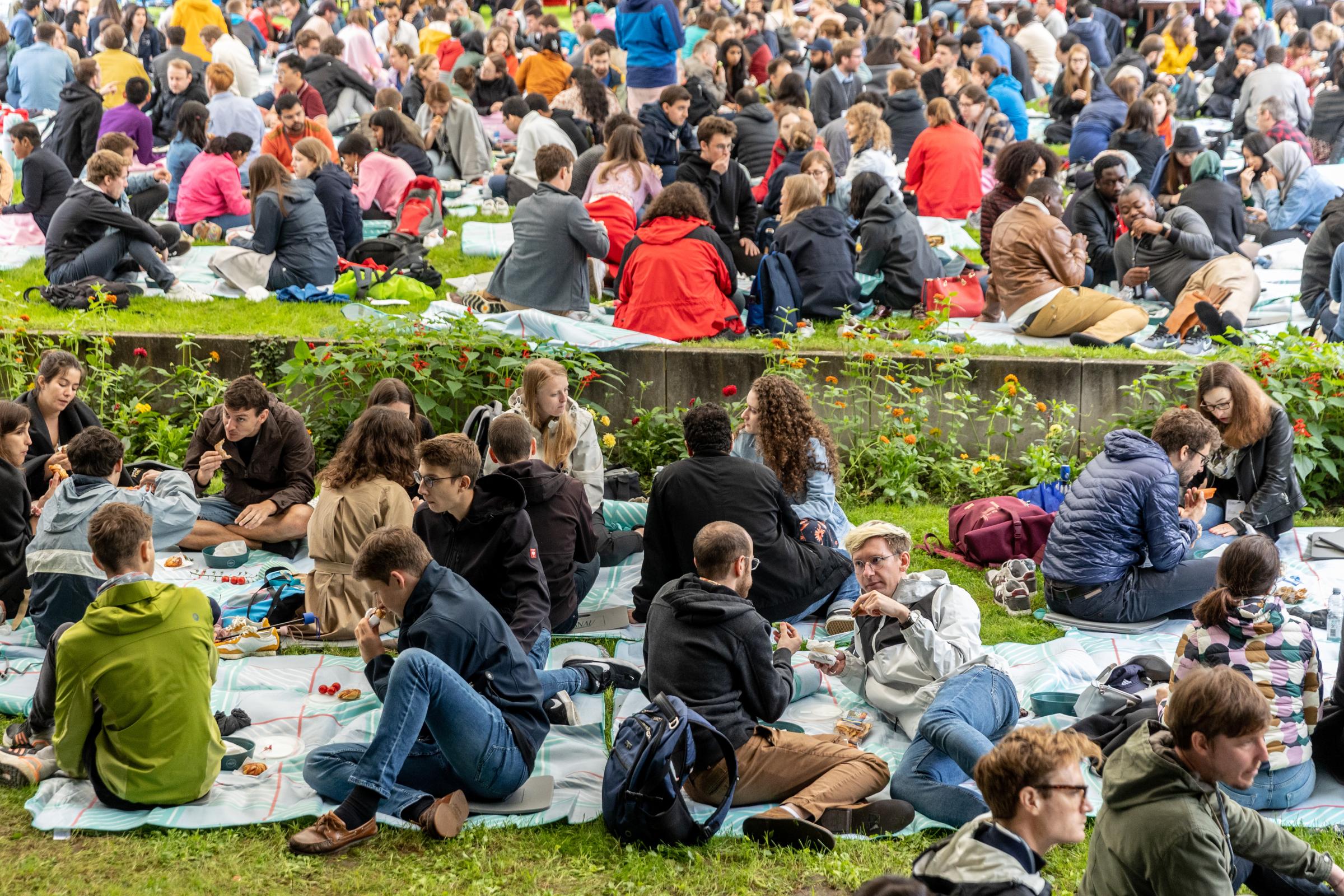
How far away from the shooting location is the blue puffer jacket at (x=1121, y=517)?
627cm

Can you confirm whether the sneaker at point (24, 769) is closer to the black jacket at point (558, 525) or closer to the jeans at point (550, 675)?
the jeans at point (550, 675)

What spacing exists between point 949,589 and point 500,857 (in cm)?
196

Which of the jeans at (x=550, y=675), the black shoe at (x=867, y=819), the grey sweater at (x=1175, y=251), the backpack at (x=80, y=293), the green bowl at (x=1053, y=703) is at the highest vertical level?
the backpack at (x=80, y=293)

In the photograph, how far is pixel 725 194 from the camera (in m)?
10.7

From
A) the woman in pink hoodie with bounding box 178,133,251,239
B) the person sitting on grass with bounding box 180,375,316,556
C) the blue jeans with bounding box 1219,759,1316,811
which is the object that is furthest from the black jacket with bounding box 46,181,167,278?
the blue jeans with bounding box 1219,759,1316,811

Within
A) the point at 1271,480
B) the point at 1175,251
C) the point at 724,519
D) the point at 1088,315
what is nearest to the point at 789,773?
the point at 724,519

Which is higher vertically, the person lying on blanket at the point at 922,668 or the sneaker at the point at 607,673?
the person lying on blanket at the point at 922,668

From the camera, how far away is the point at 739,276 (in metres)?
11.1

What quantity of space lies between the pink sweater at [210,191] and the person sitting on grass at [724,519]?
7013mm

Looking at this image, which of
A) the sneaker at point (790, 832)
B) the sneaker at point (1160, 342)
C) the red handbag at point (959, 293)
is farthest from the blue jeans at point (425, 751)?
the red handbag at point (959, 293)

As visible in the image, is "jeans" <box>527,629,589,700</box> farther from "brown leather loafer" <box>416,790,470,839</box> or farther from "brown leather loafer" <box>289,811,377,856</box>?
"brown leather loafer" <box>289,811,377,856</box>

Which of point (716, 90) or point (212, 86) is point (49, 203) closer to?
point (212, 86)

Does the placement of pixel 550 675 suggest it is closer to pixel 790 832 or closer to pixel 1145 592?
pixel 790 832

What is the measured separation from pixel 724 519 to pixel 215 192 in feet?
24.5
